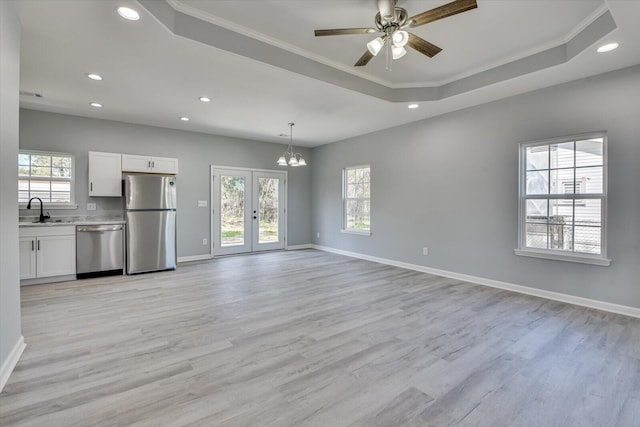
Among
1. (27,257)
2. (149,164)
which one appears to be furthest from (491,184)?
(27,257)

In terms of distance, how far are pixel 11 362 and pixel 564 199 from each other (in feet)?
18.8

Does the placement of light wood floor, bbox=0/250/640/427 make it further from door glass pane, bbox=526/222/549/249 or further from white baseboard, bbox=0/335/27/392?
door glass pane, bbox=526/222/549/249

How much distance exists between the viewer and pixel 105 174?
512 centimetres

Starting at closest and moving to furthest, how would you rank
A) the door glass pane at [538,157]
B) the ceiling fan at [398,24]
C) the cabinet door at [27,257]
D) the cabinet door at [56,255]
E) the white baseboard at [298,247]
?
the ceiling fan at [398,24]
the door glass pane at [538,157]
the cabinet door at [27,257]
the cabinet door at [56,255]
the white baseboard at [298,247]

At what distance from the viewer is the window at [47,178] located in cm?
473

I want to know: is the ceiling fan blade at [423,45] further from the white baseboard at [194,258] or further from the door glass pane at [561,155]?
the white baseboard at [194,258]

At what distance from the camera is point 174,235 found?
5398mm

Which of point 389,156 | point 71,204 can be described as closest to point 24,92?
point 71,204

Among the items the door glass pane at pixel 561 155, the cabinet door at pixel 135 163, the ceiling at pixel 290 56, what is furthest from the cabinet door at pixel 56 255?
the door glass pane at pixel 561 155

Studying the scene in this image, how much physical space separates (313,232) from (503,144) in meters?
4.93

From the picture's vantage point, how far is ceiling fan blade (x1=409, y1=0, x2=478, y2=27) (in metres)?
2.02

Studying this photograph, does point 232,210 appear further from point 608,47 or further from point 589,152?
point 608,47

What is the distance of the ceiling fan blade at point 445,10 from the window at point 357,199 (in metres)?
4.15

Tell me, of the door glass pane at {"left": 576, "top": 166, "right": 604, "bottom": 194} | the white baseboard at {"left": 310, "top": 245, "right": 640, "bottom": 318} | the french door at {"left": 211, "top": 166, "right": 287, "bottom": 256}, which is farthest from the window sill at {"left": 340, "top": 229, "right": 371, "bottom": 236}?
the door glass pane at {"left": 576, "top": 166, "right": 604, "bottom": 194}
